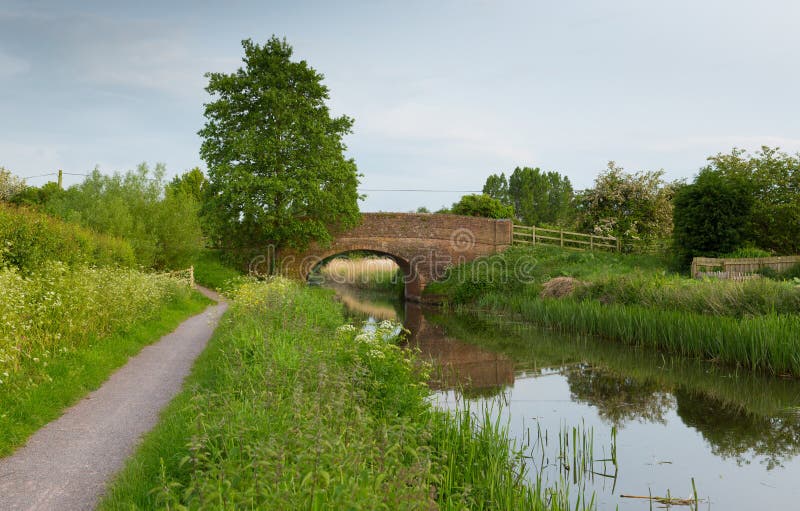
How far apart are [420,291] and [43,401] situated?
21725 mm

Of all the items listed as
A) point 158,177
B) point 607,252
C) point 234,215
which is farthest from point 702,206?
point 158,177

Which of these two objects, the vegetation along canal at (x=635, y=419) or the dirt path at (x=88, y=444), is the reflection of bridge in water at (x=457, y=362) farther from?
the dirt path at (x=88, y=444)

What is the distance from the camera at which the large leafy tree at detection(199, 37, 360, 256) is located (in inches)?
829

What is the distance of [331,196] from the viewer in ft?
71.7

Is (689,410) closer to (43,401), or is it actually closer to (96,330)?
(43,401)

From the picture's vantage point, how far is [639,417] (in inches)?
298

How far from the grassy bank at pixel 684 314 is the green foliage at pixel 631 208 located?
993 cm

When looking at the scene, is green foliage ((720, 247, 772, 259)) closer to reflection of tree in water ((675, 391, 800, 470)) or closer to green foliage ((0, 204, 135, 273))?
reflection of tree in water ((675, 391, 800, 470))

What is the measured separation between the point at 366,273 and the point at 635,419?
3211 centimetres

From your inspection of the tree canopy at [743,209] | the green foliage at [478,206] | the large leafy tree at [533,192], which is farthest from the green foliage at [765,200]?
the large leafy tree at [533,192]

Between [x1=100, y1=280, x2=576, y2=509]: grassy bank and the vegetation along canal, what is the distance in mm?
653

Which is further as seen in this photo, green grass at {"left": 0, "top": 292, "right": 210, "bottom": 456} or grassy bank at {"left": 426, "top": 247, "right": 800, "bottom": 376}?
grassy bank at {"left": 426, "top": 247, "right": 800, "bottom": 376}

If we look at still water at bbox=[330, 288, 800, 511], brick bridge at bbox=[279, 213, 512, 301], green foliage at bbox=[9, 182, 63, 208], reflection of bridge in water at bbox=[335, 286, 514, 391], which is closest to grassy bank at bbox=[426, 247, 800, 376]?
still water at bbox=[330, 288, 800, 511]

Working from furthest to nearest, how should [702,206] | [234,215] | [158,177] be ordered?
1. [158,177]
2. [234,215]
3. [702,206]
